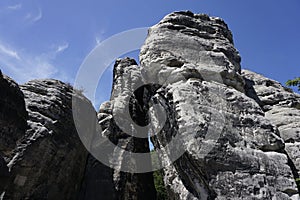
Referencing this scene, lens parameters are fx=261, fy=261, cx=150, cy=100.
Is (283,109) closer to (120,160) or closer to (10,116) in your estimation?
(120,160)

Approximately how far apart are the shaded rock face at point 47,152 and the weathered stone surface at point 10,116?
2.23m

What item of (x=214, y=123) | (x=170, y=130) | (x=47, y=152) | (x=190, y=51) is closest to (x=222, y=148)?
(x=214, y=123)

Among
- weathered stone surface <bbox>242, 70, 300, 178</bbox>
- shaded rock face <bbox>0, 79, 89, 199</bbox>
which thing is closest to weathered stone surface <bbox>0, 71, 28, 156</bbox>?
shaded rock face <bbox>0, 79, 89, 199</bbox>

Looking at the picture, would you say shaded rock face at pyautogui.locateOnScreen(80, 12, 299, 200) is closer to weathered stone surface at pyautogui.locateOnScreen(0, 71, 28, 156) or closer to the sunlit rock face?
the sunlit rock face

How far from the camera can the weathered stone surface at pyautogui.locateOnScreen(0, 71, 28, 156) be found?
12.5 ft

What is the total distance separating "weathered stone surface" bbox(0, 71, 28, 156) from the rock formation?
2 centimetres

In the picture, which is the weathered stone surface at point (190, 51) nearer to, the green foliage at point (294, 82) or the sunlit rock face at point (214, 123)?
the sunlit rock face at point (214, 123)

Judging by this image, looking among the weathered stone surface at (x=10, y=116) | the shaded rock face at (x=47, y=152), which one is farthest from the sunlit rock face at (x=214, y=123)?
the shaded rock face at (x=47, y=152)

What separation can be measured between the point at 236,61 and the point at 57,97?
244 inches

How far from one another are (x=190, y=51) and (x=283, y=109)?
3.13 m

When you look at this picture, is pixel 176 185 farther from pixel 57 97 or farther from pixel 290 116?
pixel 57 97

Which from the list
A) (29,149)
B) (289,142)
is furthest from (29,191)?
(289,142)

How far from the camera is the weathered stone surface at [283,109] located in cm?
616

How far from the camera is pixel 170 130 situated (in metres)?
6.05
